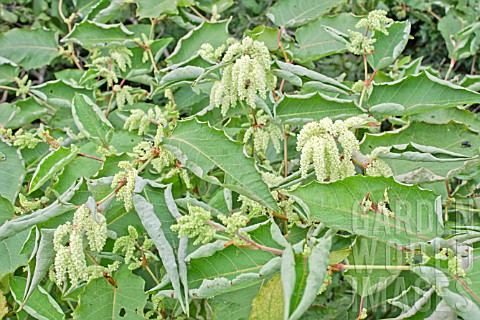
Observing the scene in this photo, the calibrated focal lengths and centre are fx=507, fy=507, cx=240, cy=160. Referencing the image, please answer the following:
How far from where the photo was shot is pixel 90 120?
1272 mm

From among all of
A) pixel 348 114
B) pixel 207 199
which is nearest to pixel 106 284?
pixel 207 199

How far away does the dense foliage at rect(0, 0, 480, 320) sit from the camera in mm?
850

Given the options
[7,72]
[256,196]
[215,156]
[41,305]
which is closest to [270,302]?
[256,196]

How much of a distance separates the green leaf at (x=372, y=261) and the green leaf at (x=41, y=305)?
1.99 ft

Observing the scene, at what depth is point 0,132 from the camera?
1.30 meters

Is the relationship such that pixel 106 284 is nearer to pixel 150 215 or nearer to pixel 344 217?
pixel 150 215

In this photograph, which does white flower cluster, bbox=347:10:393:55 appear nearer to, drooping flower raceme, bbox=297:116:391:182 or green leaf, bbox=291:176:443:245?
drooping flower raceme, bbox=297:116:391:182

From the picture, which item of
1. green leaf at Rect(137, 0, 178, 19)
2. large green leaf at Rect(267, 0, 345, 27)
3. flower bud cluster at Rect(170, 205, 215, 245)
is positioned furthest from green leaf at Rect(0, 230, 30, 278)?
large green leaf at Rect(267, 0, 345, 27)

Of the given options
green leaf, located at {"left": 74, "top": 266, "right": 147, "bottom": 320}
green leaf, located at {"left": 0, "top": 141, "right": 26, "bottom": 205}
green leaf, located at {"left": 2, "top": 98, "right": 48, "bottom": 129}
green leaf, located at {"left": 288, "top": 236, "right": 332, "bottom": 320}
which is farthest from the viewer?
green leaf, located at {"left": 2, "top": 98, "right": 48, "bottom": 129}

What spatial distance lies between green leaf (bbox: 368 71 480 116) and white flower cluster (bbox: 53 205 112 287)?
2.18ft

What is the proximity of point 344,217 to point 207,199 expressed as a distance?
0.49m

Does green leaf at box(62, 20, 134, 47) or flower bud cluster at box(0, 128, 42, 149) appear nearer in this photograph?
flower bud cluster at box(0, 128, 42, 149)

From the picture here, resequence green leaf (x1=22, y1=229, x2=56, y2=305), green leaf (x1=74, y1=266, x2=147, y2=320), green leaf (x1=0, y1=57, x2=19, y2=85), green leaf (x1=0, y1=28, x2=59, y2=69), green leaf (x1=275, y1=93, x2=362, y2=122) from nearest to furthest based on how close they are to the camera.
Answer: green leaf (x1=22, y1=229, x2=56, y2=305), green leaf (x1=74, y1=266, x2=147, y2=320), green leaf (x1=275, y1=93, x2=362, y2=122), green leaf (x1=0, y1=57, x2=19, y2=85), green leaf (x1=0, y1=28, x2=59, y2=69)

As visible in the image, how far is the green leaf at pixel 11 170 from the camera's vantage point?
1256 mm
